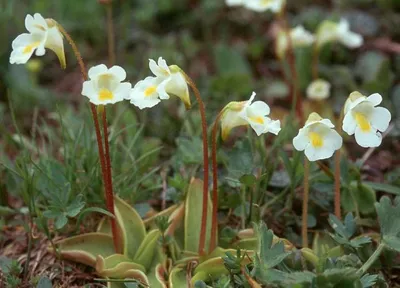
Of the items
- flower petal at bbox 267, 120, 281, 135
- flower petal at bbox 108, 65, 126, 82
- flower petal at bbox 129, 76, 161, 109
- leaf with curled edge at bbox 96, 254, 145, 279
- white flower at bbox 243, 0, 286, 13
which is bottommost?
leaf with curled edge at bbox 96, 254, 145, 279

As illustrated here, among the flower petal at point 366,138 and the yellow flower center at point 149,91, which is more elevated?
the yellow flower center at point 149,91

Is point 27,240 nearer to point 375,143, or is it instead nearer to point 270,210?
point 270,210

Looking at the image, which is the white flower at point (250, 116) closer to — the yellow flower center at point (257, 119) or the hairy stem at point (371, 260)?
the yellow flower center at point (257, 119)

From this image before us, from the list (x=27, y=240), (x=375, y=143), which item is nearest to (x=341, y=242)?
(x=375, y=143)

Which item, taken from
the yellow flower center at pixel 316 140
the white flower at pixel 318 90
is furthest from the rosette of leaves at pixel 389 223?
the white flower at pixel 318 90

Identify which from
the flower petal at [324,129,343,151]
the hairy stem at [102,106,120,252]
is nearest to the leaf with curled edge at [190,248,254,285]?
the hairy stem at [102,106,120,252]

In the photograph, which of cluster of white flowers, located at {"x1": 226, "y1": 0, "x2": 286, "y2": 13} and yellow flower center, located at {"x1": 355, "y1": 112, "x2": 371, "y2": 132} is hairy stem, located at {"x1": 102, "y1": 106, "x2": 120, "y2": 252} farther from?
cluster of white flowers, located at {"x1": 226, "y1": 0, "x2": 286, "y2": 13}

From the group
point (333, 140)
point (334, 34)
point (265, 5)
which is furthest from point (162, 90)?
point (334, 34)

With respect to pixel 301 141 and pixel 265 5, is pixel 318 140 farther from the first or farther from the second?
pixel 265 5
